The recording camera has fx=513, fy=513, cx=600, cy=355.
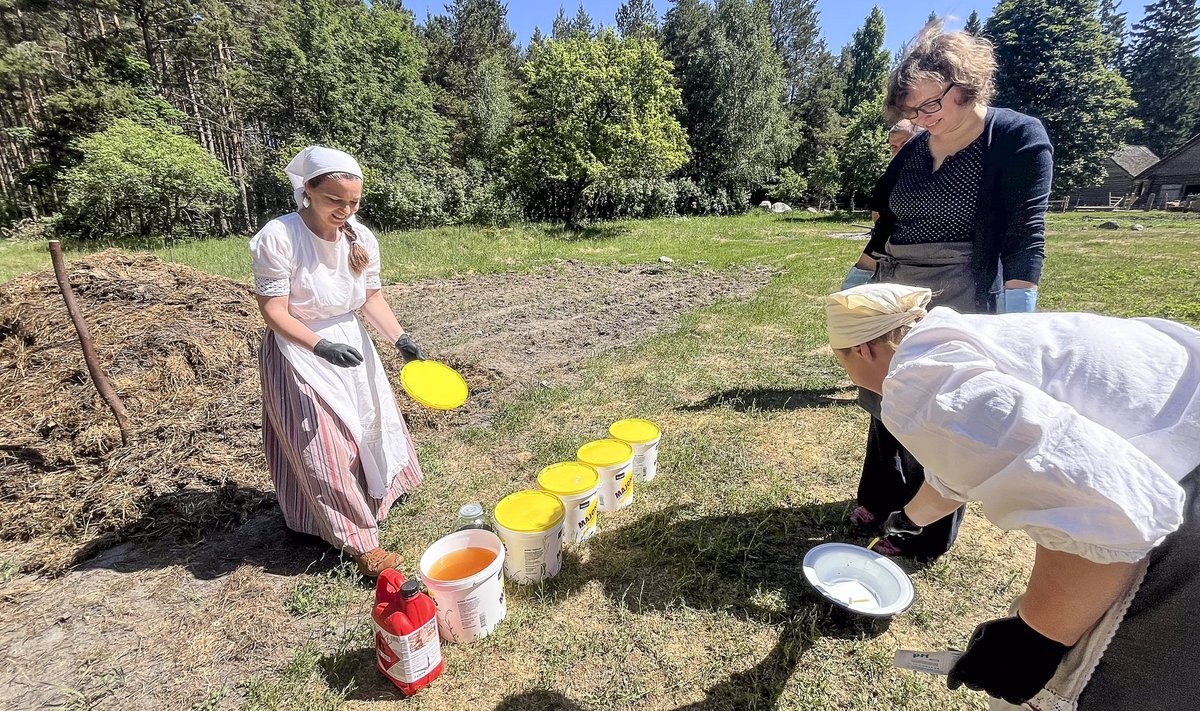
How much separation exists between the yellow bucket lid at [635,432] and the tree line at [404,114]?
13926 mm

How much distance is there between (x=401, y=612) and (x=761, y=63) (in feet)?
92.5

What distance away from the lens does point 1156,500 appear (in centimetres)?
81

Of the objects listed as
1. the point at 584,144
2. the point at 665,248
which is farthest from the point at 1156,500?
the point at 584,144

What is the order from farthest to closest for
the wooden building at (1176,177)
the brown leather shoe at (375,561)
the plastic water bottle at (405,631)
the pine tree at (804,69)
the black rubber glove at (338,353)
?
the pine tree at (804,69), the wooden building at (1176,177), the brown leather shoe at (375,561), the black rubber glove at (338,353), the plastic water bottle at (405,631)

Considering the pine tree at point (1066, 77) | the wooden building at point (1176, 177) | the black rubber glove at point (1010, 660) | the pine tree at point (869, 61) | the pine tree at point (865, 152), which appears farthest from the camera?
the pine tree at point (869, 61)

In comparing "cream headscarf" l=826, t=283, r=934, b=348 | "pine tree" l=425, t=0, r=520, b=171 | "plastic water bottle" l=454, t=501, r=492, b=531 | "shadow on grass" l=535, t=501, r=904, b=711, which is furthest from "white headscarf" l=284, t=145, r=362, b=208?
"pine tree" l=425, t=0, r=520, b=171

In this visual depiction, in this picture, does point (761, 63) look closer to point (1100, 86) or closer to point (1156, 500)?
point (1100, 86)

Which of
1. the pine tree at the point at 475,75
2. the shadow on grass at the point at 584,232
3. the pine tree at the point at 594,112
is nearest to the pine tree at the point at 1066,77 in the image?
the pine tree at the point at 594,112

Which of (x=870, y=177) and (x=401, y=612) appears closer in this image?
(x=401, y=612)

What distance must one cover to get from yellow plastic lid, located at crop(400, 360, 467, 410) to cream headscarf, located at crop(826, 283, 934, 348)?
6.16 feet

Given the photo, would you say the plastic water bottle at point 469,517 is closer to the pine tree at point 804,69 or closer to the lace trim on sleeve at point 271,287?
the lace trim on sleeve at point 271,287

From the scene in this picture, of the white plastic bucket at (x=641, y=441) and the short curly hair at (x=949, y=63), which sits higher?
the short curly hair at (x=949, y=63)

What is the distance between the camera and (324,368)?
2.37 metres

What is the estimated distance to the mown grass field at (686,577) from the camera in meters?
1.96
